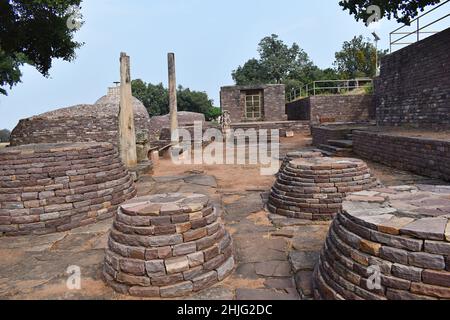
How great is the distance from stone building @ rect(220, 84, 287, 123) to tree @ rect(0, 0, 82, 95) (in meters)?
9.54

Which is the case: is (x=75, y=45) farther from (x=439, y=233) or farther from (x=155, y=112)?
(x=155, y=112)

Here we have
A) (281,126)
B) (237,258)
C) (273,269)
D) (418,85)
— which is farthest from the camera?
(281,126)

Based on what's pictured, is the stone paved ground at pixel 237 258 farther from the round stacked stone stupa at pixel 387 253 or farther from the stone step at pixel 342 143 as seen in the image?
the stone step at pixel 342 143

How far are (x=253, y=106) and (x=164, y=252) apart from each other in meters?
18.5

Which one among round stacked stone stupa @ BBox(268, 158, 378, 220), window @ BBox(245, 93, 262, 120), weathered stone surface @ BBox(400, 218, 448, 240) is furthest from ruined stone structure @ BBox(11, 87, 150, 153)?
weathered stone surface @ BBox(400, 218, 448, 240)

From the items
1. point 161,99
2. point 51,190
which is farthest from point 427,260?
point 161,99

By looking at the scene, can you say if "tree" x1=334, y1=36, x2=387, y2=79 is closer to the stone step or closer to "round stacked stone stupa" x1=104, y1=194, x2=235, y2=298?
the stone step

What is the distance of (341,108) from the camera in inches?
741

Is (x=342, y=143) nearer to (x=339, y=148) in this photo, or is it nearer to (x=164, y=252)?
(x=339, y=148)

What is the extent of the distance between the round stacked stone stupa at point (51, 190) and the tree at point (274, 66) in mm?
33111

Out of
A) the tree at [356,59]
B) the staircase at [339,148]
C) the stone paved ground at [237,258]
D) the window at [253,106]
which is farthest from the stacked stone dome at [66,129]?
the tree at [356,59]

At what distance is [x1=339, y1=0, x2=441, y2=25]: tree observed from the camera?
8.78 metres

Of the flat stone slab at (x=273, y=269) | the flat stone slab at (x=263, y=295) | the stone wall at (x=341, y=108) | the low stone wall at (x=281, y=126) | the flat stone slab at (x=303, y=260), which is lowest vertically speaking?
the flat stone slab at (x=263, y=295)

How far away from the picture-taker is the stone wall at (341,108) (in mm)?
18641
